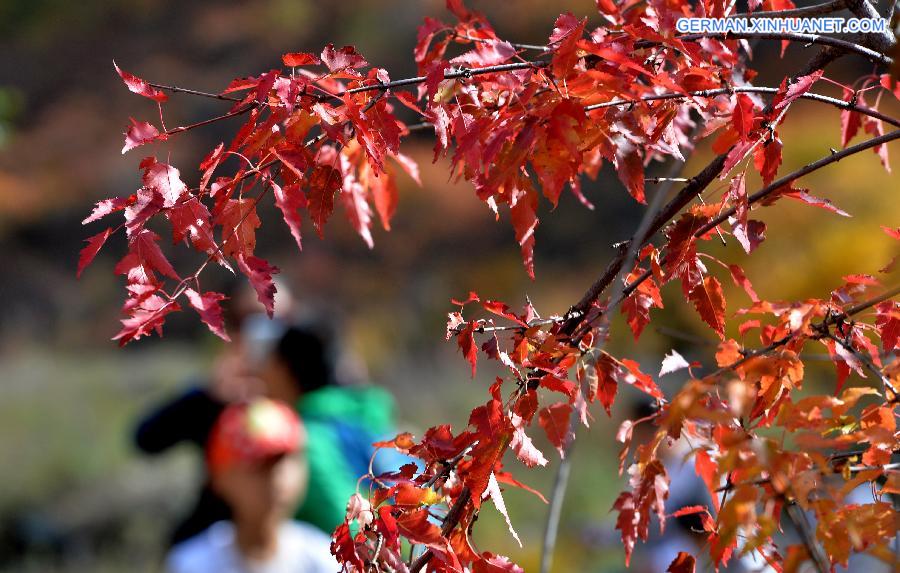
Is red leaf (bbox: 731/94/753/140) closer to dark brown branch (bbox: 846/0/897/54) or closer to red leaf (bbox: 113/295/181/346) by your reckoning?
dark brown branch (bbox: 846/0/897/54)

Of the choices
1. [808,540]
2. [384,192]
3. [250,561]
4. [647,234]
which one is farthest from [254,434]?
[808,540]

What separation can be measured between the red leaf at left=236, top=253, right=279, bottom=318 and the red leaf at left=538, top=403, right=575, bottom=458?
0.27 meters

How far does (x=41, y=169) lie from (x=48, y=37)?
2.26m

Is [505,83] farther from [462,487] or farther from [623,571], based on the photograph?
[623,571]

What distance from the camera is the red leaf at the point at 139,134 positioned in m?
0.83

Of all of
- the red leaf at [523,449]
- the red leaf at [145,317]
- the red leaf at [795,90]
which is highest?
the red leaf at [795,90]

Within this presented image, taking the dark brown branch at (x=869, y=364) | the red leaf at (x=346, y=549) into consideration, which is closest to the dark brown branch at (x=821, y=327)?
the dark brown branch at (x=869, y=364)

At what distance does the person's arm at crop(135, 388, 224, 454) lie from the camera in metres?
2.49

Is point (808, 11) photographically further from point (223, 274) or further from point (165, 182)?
point (223, 274)

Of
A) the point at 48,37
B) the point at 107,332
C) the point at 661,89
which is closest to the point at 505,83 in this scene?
the point at 661,89

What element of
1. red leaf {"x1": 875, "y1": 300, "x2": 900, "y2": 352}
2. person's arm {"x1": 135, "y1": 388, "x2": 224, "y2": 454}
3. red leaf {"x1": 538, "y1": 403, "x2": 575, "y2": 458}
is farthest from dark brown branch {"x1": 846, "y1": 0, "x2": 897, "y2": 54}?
person's arm {"x1": 135, "y1": 388, "x2": 224, "y2": 454}

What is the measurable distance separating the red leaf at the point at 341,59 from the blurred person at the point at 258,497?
1434 mm

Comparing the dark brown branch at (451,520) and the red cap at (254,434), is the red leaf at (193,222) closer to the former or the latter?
the dark brown branch at (451,520)

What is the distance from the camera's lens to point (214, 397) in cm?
247
